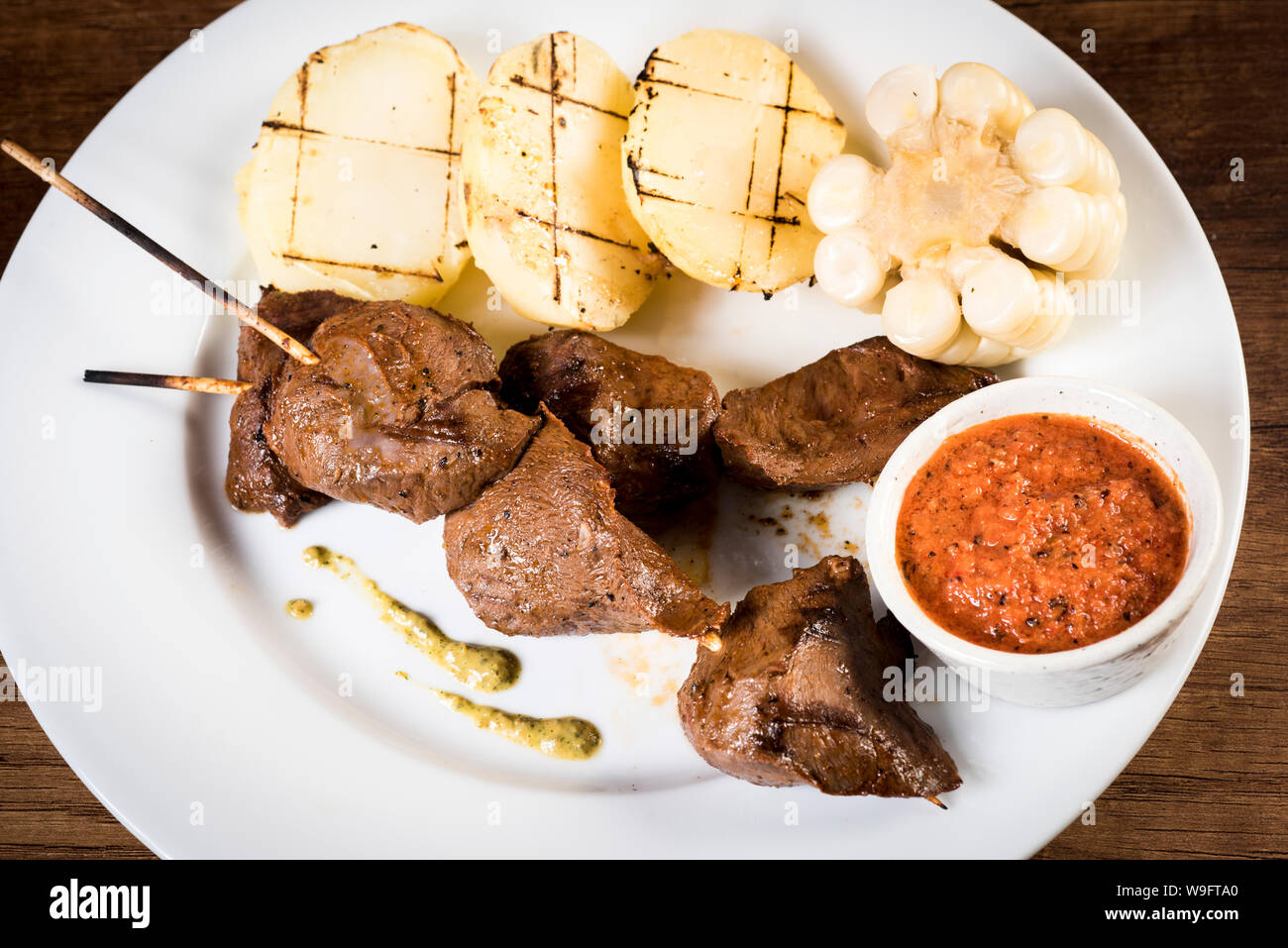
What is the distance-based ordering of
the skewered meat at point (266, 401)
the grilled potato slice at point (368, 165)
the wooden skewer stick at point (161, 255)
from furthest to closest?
the grilled potato slice at point (368, 165) < the skewered meat at point (266, 401) < the wooden skewer stick at point (161, 255)

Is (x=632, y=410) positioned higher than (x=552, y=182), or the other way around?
(x=552, y=182)

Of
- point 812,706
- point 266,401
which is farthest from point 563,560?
point 266,401

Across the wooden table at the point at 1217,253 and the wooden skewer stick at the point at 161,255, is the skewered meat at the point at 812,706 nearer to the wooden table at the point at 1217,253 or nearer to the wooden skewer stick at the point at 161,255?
the wooden table at the point at 1217,253

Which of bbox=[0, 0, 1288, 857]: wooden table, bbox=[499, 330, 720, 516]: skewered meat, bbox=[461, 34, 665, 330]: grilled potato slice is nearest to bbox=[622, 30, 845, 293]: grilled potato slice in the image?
bbox=[461, 34, 665, 330]: grilled potato slice

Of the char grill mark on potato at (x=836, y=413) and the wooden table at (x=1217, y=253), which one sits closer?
the char grill mark on potato at (x=836, y=413)

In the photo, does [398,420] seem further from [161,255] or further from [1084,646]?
[1084,646]

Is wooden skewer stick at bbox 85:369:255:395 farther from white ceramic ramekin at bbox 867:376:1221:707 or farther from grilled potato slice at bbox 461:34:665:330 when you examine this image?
white ceramic ramekin at bbox 867:376:1221:707

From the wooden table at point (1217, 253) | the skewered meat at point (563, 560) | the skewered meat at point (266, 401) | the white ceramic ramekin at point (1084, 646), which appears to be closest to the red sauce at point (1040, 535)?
the white ceramic ramekin at point (1084, 646)
